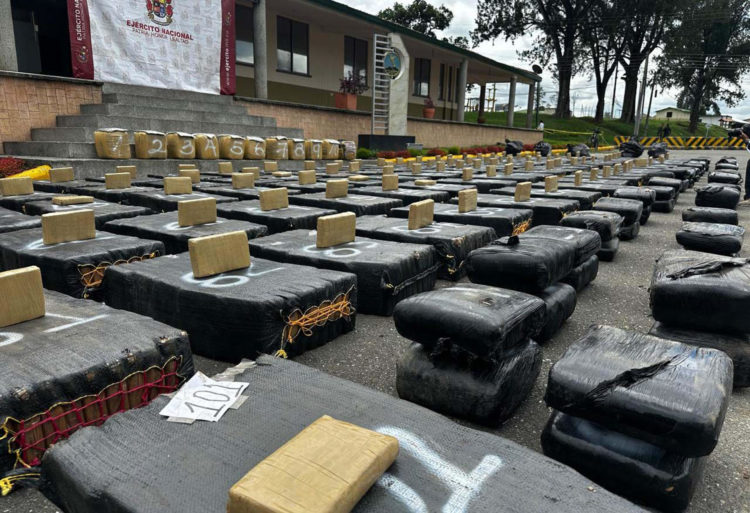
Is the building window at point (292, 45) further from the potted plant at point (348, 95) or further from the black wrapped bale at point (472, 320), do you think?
the black wrapped bale at point (472, 320)

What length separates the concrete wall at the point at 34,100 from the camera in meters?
10.5

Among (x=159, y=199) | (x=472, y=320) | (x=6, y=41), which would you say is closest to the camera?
(x=472, y=320)

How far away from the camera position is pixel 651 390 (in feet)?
5.33

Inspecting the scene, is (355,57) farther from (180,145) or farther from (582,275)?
(582,275)

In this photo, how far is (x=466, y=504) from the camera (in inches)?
50.5

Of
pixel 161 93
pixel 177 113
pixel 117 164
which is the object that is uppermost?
pixel 161 93

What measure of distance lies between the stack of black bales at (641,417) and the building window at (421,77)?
89.7ft

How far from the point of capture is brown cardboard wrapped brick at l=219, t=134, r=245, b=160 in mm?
12344

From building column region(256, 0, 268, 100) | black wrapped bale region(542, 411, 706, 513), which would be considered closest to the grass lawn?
building column region(256, 0, 268, 100)

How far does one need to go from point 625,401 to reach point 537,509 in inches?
22.6

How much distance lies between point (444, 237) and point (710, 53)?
5174 cm

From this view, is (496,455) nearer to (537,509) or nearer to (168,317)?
Result: (537,509)

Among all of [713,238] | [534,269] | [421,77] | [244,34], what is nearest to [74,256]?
[534,269]

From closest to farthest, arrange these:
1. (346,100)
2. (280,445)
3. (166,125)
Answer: (280,445), (166,125), (346,100)
